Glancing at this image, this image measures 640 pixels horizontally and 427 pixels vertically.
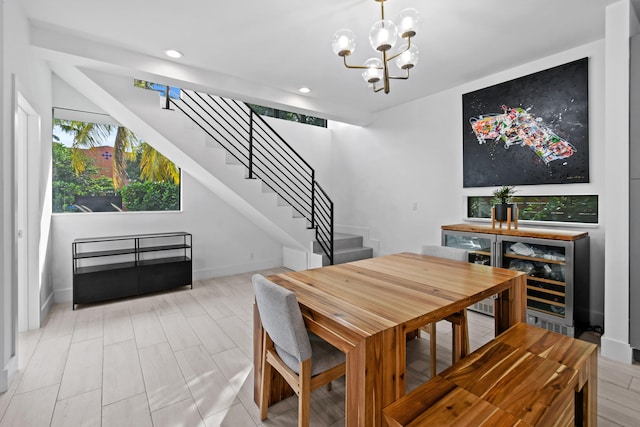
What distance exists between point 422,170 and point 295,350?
11.9ft

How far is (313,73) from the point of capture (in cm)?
353

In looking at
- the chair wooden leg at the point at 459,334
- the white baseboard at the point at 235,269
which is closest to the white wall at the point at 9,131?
the white baseboard at the point at 235,269

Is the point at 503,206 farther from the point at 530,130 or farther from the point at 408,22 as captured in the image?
the point at 408,22

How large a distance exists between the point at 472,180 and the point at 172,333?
3811 millimetres

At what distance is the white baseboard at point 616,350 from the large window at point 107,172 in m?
5.13

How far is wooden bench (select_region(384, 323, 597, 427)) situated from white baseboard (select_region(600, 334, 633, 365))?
121 centimetres

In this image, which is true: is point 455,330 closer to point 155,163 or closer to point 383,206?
point 383,206

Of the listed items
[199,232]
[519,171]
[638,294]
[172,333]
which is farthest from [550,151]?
[199,232]

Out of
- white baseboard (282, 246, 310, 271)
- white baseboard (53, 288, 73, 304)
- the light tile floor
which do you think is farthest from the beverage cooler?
white baseboard (53, 288, 73, 304)

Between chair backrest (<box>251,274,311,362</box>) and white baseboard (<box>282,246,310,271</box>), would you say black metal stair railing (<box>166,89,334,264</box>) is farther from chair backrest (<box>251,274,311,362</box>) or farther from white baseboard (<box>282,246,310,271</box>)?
chair backrest (<box>251,274,311,362</box>)

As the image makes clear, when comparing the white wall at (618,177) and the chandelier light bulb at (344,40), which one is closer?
the chandelier light bulb at (344,40)

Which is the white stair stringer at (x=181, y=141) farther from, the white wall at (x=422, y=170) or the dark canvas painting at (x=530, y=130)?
the dark canvas painting at (x=530, y=130)

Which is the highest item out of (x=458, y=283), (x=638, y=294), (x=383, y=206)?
(x=383, y=206)

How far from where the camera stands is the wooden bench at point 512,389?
112 cm
